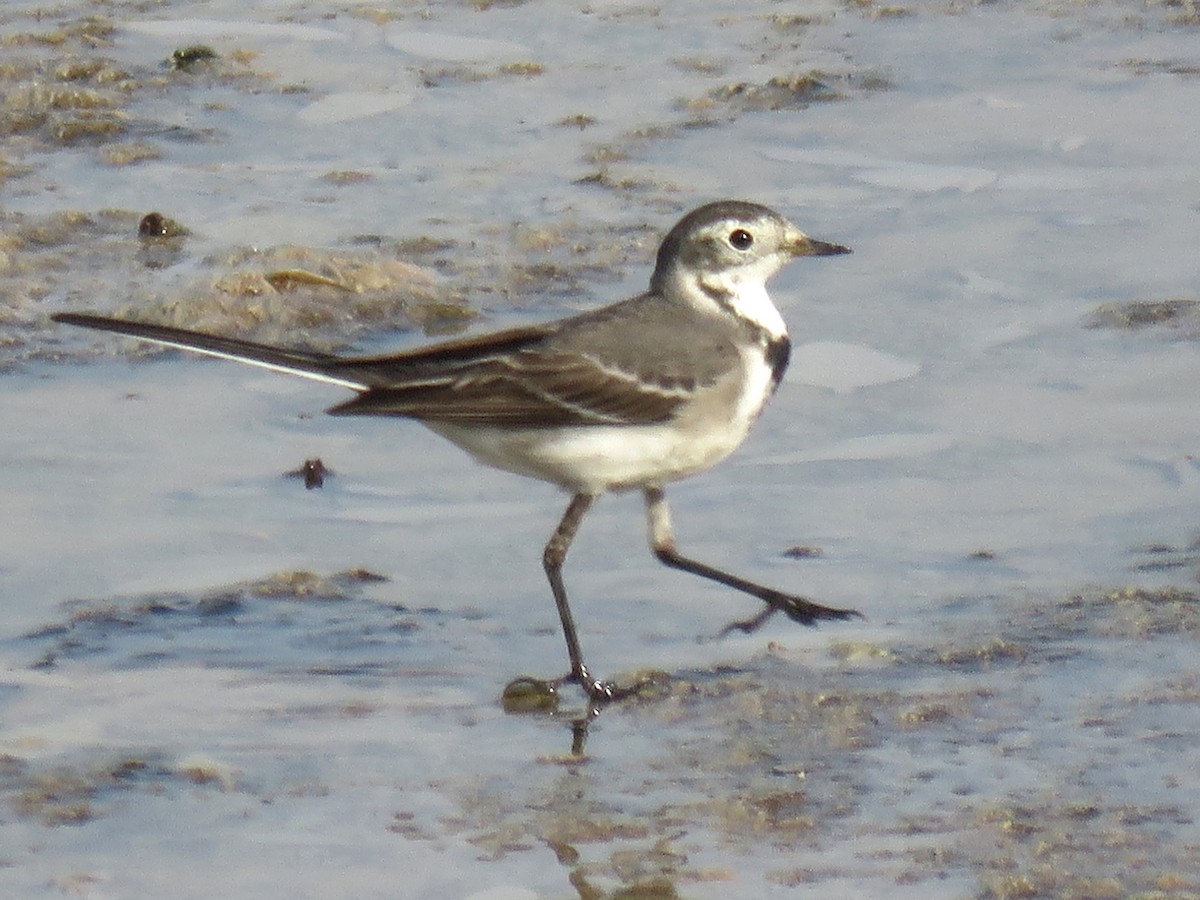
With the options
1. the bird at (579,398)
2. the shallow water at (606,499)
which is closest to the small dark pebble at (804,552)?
the shallow water at (606,499)

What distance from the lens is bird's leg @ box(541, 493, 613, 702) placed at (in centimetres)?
555

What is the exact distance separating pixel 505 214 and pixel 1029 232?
1945mm

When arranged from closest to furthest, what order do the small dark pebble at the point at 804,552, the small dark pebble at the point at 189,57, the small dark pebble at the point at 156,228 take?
the small dark pebble at the point at 804,552, the small dark pebble at the point at 156,228, the small dark pebble at the point at 189,57

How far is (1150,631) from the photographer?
5.65 meters

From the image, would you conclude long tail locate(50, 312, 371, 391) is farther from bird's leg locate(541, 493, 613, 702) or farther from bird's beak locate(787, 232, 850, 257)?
bird's beak locate(787, 232, 850, 257)

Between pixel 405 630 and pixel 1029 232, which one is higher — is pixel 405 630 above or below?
below

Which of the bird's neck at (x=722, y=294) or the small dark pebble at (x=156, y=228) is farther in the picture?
the small dark pebble at (x=156, y=228)

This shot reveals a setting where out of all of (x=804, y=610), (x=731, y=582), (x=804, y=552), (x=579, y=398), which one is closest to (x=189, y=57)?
(x=579, y=398)

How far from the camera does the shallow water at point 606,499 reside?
4.84 meters

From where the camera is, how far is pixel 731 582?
19.8ft

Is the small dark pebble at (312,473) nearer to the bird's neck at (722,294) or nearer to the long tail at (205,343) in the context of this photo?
the long tail at (205,343)

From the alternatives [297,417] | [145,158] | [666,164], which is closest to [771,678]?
[297,417]

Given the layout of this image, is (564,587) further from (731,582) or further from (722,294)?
(722,294)

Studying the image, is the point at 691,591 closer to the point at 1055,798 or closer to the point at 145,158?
the point at 1055,798
